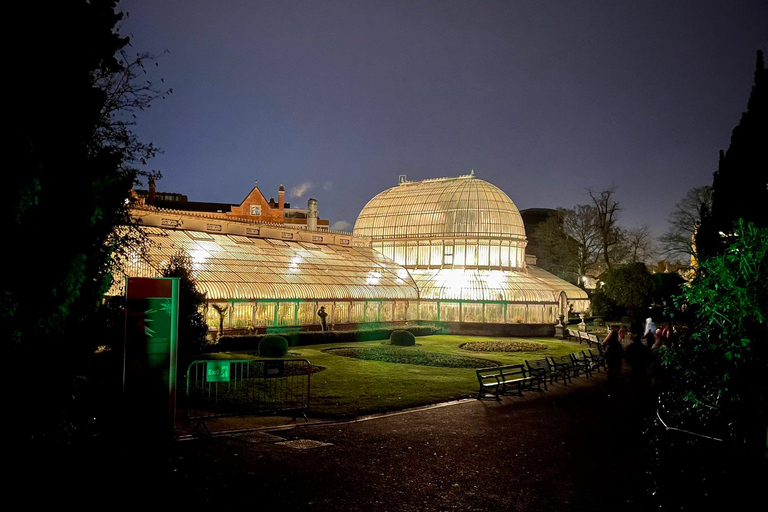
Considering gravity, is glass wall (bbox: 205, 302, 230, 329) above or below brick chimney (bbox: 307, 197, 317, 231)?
below

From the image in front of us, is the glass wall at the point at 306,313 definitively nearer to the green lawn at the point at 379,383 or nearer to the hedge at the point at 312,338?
the hedge at the point at 312,338

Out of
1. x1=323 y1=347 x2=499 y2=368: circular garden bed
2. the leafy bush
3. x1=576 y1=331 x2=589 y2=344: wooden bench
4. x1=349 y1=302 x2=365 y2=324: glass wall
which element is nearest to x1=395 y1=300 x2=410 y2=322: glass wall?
x1=349 y1=302 x2=365 y2=324: glass wall

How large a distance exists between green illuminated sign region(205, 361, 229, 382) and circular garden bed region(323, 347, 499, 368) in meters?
12.9

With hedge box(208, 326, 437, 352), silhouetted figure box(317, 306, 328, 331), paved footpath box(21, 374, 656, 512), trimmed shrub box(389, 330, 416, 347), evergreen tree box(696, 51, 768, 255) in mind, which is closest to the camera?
paved footpath box(21, 374, 656, 512)

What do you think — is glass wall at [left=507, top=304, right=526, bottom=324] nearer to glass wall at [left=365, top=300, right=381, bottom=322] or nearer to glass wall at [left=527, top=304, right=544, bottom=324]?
glass wall at [left=527, top=304, right=544, bottom=324]

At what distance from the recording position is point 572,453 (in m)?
12.1

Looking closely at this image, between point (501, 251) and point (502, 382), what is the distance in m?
32.1

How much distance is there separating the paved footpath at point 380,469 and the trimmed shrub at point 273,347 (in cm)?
1243

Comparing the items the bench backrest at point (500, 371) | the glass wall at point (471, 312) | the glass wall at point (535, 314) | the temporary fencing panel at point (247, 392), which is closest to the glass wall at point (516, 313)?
the glass wall at point (535, 314)

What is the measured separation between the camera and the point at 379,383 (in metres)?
20.2

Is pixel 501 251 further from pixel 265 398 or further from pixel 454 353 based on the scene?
pixel 265 398

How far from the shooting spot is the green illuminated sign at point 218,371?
13852 millimetres

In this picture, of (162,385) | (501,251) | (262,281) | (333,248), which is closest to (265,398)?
(162,385)

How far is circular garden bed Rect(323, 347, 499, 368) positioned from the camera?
26.3 m
